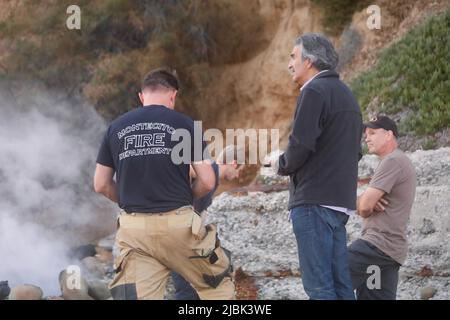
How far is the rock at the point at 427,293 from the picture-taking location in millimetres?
7480

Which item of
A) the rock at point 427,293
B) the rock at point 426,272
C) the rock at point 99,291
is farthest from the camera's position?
the rock at point 99,291

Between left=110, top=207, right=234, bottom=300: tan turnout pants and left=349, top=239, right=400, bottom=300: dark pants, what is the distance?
3.06 feet

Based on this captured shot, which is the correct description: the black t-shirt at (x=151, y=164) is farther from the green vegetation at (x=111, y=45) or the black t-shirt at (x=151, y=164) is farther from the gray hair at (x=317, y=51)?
the green vegetation at (x=111, y=45)

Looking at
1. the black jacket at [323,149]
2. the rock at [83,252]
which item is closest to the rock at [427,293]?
the black jacket at [323,149]

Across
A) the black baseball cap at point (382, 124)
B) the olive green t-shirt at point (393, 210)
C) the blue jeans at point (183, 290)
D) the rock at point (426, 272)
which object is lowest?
the rock at point (426, 272)

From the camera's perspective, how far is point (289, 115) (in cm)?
1820

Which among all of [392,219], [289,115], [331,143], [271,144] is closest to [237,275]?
[392,219]

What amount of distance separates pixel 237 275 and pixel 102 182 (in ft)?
13.6

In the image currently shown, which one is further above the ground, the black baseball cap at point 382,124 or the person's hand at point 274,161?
the black baseball cap at point 382,124

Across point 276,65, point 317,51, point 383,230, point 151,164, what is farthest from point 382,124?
point 276,65

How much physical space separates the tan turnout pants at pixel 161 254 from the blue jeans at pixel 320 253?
0.52 m

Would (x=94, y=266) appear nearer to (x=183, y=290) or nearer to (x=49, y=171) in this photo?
(x=49, y=171)

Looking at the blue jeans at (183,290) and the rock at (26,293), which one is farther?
the rock at (26,293)

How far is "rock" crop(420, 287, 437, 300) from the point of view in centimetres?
748
